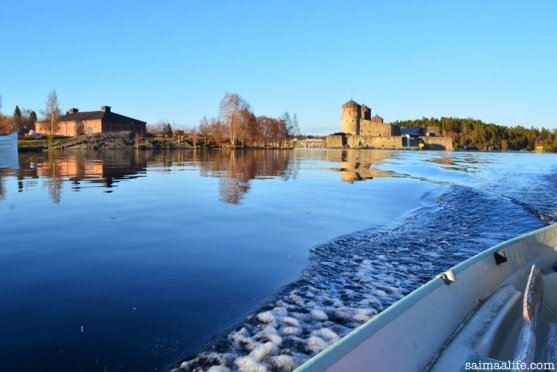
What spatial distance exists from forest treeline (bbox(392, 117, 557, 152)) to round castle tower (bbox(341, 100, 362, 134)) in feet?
153

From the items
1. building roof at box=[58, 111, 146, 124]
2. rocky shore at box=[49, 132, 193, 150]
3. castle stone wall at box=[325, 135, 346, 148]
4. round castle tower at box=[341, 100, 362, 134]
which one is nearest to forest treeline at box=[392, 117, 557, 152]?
round castle tower at box=[341, 100, 362, 134]

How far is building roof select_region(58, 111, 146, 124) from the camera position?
94.8 meters

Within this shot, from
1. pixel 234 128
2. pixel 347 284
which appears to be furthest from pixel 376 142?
pixel 347 284

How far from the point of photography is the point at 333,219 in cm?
919

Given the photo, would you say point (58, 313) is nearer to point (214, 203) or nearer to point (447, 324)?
point (447, 324)

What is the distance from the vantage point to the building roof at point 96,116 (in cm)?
9484

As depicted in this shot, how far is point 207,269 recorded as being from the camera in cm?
535

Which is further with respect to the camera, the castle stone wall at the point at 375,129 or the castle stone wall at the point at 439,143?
the castle stone wall at the point at 439,143

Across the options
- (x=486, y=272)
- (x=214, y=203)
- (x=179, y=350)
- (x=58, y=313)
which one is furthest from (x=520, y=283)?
(x=214, y=203)

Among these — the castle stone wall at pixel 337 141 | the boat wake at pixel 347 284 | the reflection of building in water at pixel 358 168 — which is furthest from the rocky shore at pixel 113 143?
the boat wake at pixel 347 284

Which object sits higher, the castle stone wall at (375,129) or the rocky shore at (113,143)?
the castle stone wall at (375,129)

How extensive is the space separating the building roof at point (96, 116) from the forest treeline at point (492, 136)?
410 feet

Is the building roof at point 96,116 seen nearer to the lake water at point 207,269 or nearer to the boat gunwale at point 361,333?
the lake water at point 207,269

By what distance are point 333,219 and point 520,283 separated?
5.48 m
